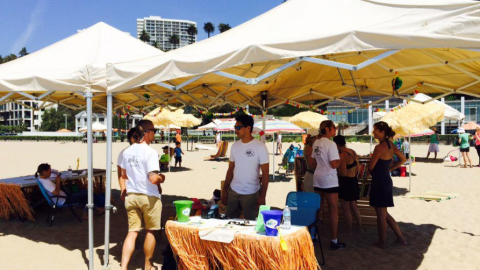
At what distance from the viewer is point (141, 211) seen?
4160 mm

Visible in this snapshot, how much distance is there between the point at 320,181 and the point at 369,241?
1.36 meters

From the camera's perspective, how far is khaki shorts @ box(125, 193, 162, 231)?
4055mm

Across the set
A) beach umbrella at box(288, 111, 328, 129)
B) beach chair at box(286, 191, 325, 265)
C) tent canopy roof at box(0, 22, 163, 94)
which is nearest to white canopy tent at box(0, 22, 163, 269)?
tent canopy roof at box(0, 22, 163, 94)

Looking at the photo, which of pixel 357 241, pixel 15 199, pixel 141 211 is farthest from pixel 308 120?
pixel 141 211

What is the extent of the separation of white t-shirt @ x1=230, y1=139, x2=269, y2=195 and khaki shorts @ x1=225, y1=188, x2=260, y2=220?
0.05 m

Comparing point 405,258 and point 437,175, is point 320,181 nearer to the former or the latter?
point 405,258

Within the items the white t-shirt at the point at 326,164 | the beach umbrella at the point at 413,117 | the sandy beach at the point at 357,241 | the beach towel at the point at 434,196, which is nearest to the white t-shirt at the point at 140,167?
the sandy beach at the point at 357,241

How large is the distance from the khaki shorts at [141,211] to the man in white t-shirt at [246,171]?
80 cm

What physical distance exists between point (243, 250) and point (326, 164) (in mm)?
2058

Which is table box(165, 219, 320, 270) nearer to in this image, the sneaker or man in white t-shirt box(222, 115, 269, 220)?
man in white t-shirt box(222, 115, 269, 220)

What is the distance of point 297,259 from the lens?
126 inches

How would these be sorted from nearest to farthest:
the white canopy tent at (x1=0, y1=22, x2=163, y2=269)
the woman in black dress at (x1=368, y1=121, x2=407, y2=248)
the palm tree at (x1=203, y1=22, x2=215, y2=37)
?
the white canopy tent at (x1=0, y1=22, x2=163, y2=269)
the woman in black dress at (x1=368, y1=121, x2=407, y2=248)
the palm tree at (x1=203, y1=22, x2=215, y2=37)

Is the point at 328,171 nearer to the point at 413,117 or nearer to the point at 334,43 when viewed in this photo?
the point at 334,43

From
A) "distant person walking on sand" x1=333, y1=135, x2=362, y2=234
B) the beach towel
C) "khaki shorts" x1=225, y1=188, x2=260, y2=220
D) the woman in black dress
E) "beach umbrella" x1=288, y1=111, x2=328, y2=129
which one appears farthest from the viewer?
"beach umbrella" x1=288, y1=111, x2=328, y2=129
